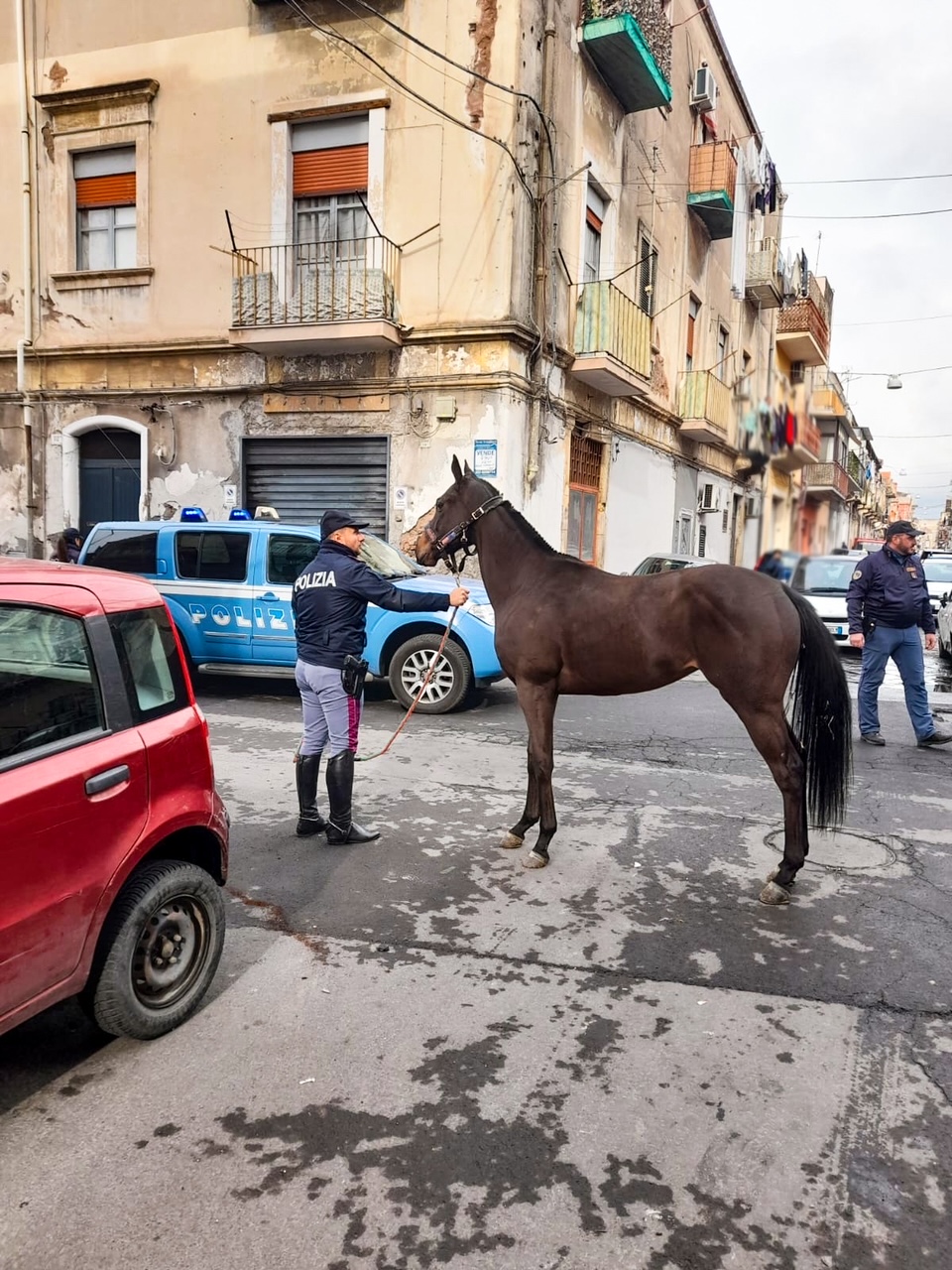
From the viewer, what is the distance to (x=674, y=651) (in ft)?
15.8

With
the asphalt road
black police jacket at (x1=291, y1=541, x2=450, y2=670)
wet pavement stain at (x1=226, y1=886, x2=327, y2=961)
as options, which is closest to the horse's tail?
the asphalt road

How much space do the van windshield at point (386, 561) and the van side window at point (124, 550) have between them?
2458 mm

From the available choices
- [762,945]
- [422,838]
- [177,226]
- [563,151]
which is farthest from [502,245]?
[762,945]

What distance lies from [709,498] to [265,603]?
14565 mm

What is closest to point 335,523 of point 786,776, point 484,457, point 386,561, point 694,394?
point 786,776

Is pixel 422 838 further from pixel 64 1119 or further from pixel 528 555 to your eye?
pixel 64 1119

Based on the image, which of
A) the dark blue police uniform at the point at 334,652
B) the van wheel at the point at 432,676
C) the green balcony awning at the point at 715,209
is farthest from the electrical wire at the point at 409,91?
the dark blue police uniform at the point at 334,652

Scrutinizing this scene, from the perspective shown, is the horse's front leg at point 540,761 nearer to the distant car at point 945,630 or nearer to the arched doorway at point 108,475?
the arched doorway at point 108,475

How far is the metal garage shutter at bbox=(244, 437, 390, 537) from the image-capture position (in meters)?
13.6

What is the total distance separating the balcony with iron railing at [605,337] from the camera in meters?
14.1

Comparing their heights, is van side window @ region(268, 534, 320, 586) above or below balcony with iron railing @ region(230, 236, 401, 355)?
below

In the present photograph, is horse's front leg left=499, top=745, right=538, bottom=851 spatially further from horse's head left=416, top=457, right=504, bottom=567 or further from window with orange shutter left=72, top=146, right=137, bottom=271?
window with orange shutter left=72, top=146, right=137, bottom=271

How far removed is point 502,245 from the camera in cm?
1246

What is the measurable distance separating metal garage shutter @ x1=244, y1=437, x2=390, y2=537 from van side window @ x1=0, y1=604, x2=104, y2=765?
10.7 meters
